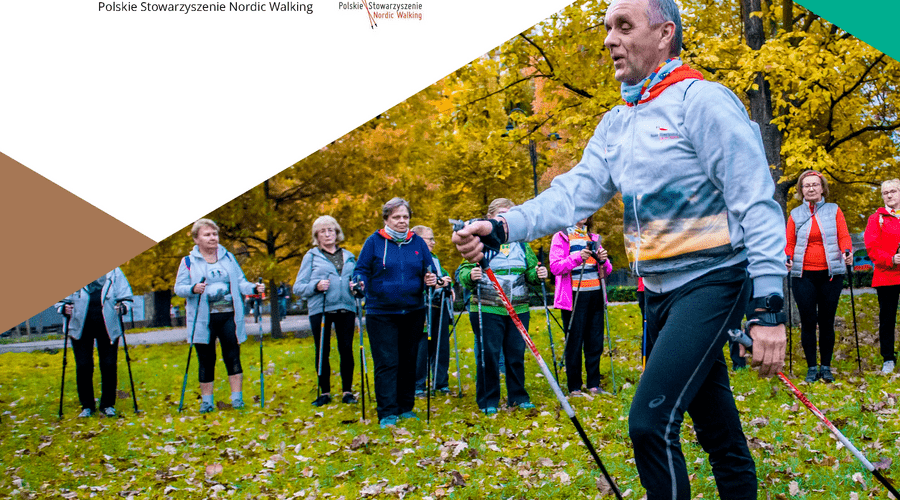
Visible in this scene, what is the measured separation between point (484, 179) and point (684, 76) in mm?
21884

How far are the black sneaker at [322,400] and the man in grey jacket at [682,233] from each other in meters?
6.75

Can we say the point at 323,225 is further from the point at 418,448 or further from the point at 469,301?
the point at 418,448

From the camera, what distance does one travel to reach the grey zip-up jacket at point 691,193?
8.75 feet

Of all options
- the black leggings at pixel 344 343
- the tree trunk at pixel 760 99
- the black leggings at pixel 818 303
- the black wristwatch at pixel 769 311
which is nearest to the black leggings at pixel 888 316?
the black leggings at pixel 818 303

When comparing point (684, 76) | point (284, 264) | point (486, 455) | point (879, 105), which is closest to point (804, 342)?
point (486, 455)

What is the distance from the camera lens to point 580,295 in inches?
339

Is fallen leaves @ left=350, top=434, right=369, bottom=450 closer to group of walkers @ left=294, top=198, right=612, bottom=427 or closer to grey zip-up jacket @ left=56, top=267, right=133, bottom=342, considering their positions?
group of walkers @ left=294, top=198, right=612, bottom=427

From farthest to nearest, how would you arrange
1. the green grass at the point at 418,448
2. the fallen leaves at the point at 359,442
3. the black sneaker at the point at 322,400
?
the black sneaker at the point at 322,400, the fallen leaves at the point at 359,442, the green grass at the point at 418,448

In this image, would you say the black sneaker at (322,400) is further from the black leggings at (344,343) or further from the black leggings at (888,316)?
the black leggings at (888,316)

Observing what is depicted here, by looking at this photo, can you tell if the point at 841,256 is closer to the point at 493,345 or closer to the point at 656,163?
the point at 493,345

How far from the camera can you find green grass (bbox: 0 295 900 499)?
5073mm

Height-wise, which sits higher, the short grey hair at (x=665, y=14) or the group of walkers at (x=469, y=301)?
the short grey hair at (x=665, y=14)

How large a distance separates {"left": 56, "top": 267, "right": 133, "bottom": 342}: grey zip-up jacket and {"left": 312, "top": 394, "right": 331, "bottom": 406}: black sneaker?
2.64 m

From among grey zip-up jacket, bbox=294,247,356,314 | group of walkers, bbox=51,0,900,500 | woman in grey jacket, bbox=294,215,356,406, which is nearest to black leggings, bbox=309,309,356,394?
woman in grey jacket, bbox=294,215,356,406
